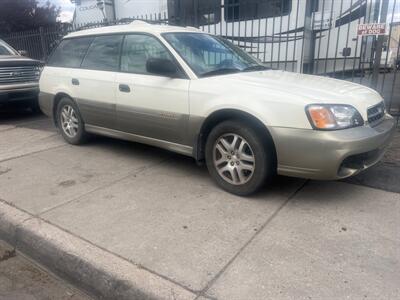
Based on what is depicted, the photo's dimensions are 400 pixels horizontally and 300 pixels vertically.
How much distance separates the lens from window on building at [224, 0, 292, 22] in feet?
31.6

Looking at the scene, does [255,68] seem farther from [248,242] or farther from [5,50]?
[5,50]

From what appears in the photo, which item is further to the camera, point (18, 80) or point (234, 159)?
point (18, 80)

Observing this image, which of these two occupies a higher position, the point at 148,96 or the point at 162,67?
the point at 162,67

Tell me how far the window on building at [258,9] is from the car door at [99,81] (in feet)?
16.6

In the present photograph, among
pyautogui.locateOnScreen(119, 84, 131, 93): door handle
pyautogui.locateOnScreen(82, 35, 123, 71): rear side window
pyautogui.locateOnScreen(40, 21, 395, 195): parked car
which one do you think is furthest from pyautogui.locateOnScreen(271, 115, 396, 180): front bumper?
pyautogui.locateOnScreen(82, 35, 123, 71): rear side window

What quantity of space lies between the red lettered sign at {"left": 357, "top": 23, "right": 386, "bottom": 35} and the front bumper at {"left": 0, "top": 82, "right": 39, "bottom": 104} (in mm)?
6578

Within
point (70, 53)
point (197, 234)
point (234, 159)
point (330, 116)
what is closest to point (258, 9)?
point (70, 53)

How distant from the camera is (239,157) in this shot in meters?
3.75

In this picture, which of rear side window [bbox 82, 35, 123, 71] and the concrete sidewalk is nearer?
the concrete sidewalk

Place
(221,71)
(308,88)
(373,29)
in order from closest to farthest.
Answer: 1. (308,88)
2. (221,71)
3. (373,29)

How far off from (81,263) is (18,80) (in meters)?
6.42

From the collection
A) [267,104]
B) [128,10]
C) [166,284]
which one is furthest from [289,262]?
[128,10]

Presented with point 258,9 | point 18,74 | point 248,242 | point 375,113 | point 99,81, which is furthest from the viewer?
point 258,9

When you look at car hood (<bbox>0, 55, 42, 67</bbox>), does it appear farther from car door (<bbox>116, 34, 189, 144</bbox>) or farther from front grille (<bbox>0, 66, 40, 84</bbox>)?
car door (<bbox>116, 34, 189, 144</bbox>)
